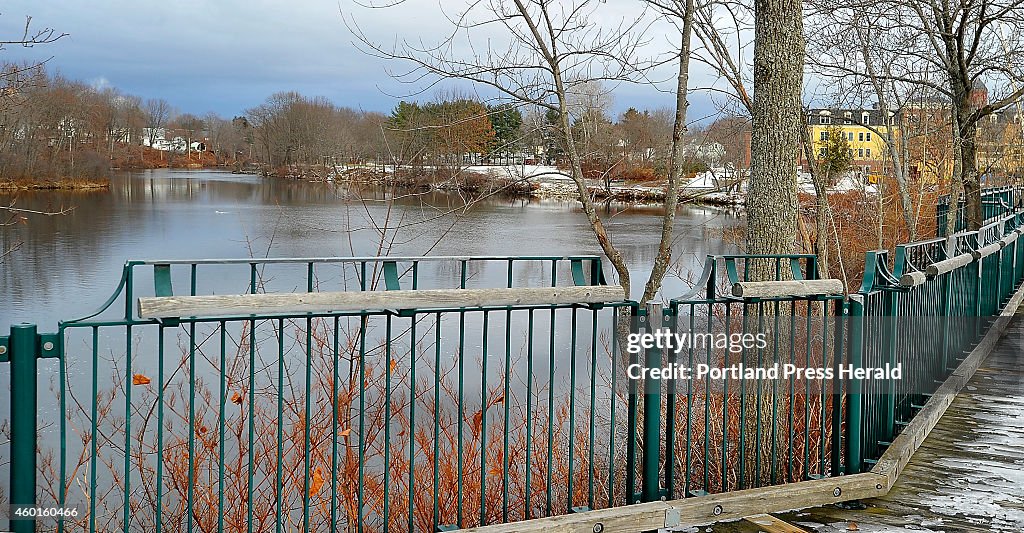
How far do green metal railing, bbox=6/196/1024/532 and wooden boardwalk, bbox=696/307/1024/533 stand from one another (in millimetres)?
229

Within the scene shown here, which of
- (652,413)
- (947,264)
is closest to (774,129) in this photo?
(947,264)

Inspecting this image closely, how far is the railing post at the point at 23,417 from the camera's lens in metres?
3.10

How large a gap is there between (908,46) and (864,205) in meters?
5.43

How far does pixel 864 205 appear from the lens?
A: 19.5 m

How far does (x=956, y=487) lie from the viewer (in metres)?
4.71

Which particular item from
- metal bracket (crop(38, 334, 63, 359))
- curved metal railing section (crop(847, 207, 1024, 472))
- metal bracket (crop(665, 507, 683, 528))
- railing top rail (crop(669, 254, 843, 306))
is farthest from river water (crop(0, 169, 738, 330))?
metal bracket (crop(38, 334, 63, 359))

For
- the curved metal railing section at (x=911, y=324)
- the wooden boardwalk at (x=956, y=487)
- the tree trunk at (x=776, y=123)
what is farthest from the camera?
the tree trunk at (x=776, y=123)

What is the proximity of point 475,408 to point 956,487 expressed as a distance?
6.99m

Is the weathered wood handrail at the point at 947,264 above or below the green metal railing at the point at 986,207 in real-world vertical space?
below

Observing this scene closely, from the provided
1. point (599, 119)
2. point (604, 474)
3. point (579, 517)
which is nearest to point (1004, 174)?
point (599, 119)

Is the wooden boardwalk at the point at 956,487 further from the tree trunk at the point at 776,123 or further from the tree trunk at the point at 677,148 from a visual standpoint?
the tree trunk at the point at 677,148

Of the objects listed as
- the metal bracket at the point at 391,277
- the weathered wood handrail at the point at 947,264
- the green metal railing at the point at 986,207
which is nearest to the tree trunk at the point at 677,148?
the green metal railing at the point at 986,207

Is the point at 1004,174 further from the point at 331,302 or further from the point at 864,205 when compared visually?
the point at 331,302

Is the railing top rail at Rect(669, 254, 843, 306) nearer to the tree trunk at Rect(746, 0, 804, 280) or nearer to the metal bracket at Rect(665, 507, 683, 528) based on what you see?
the metal bracket at Rect(665, 507, 683, 528)
